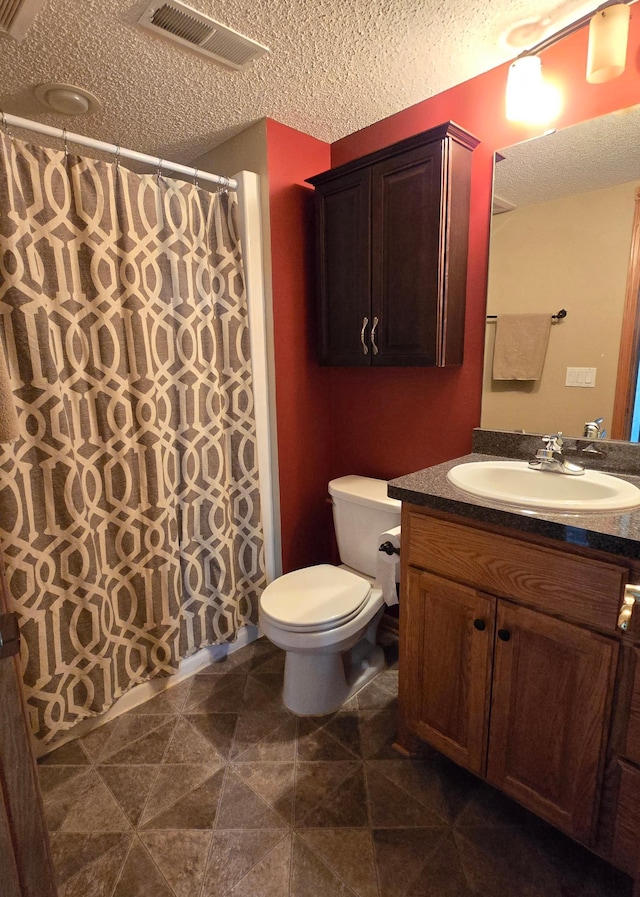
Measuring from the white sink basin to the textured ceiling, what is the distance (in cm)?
131

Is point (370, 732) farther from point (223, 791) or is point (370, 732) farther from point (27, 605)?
point (27, 605)

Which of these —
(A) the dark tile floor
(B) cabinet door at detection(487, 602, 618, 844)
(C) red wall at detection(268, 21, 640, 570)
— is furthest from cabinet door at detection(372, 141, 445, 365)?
(A) the dark tile floor

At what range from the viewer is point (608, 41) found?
1235 mm

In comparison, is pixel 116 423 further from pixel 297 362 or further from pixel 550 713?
pixel 550 713

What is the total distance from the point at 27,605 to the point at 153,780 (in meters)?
0.68

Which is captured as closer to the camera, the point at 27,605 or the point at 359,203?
the point at 27,605

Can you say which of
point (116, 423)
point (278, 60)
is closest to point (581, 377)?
point (278, 60)

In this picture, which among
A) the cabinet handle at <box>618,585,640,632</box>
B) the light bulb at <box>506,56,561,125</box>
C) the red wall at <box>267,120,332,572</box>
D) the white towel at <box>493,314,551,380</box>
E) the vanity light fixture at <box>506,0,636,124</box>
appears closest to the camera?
the cabinet handle at <box>618,585,640,632</box>

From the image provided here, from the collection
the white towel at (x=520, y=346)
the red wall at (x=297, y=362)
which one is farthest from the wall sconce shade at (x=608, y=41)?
the red wall at (x=297, y=362)

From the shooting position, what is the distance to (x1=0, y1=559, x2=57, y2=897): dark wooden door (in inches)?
26.0

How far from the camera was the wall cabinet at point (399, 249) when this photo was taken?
161 centimetres

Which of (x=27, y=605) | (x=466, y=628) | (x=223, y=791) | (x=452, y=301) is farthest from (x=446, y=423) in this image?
(x=27, y=605)

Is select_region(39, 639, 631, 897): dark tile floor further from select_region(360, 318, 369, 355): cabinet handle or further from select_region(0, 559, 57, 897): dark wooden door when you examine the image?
select_region(360, 318, 369, 355): cabinet handle

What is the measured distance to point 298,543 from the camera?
2.31 meters
